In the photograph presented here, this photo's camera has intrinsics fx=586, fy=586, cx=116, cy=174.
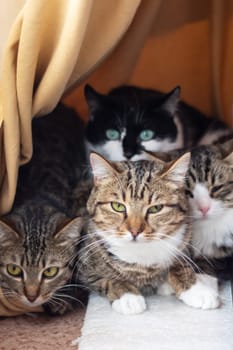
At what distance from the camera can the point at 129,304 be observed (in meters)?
1.51

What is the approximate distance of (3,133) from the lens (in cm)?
149

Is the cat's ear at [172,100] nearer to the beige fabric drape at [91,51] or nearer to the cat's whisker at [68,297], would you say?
the beige fabric drape at [91,51]

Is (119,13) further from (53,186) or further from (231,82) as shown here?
(231,82)

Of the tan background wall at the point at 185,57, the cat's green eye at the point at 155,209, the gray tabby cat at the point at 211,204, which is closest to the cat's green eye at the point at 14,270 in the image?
A: the cat's green eye at the point at 155,209

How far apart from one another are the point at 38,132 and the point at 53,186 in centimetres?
27

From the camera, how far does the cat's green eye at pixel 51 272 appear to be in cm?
152

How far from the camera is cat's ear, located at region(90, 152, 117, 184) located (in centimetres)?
149

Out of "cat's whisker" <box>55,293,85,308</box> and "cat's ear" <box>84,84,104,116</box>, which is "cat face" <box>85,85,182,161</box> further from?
"cat's whisker" <box>55,293,85,308</box>

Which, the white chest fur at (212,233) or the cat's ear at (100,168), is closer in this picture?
the cat's ear at (100,168)

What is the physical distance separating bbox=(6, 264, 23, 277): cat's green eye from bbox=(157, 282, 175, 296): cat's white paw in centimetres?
39

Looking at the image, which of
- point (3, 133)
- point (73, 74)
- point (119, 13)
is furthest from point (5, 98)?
point (119, 13)

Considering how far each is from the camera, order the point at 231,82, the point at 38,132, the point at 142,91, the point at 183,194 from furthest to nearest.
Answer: the point at 231,82 < the point at 142,91 < the point at 38,132 < the point at 183,194

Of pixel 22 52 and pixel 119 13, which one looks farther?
pixel 119 13

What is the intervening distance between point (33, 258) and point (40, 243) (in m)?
0.04
